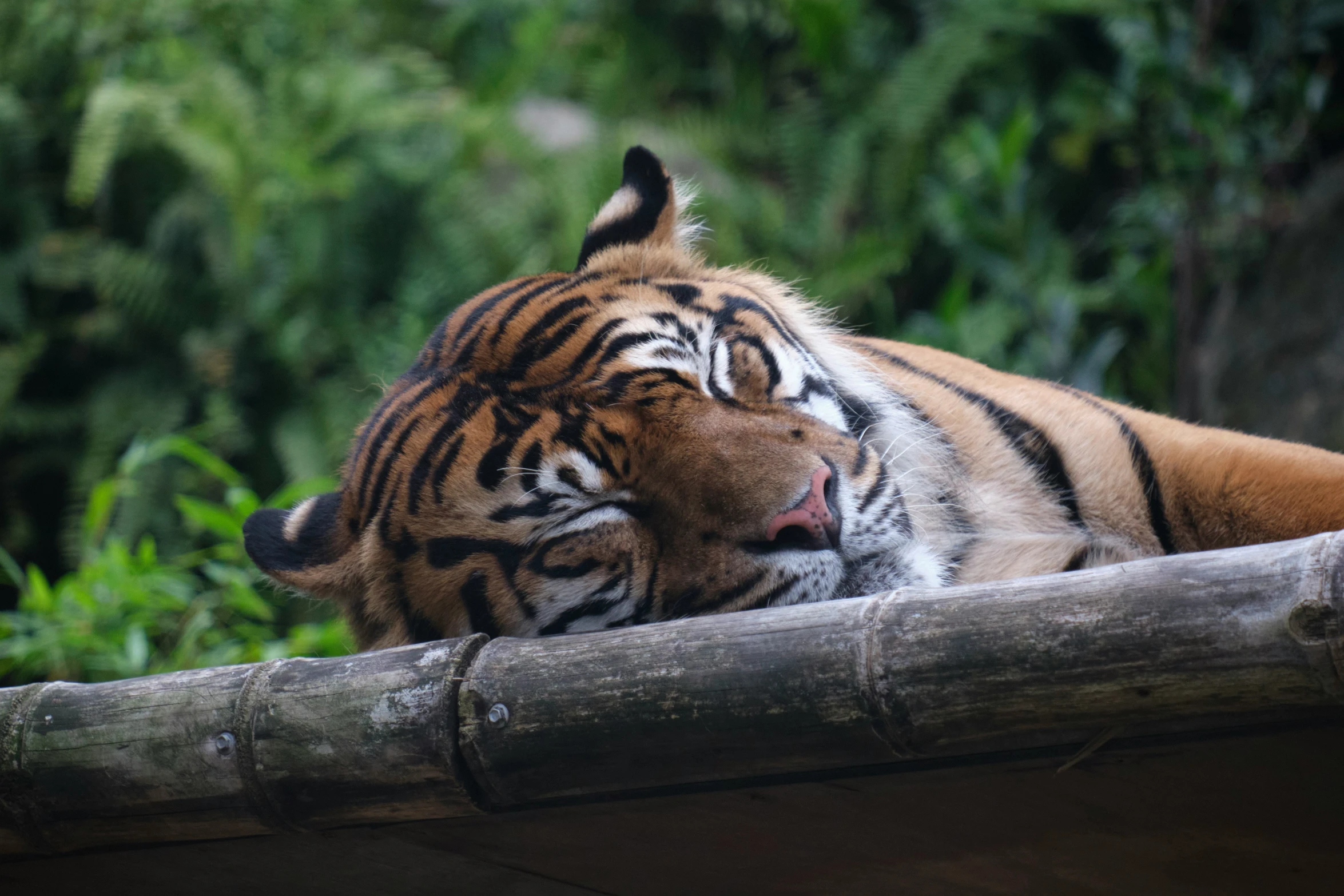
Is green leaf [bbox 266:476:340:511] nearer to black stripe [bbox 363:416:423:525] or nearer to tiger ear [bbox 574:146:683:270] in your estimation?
tiger ear [bbox 574:146:683:270]

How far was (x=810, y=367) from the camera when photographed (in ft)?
8.03

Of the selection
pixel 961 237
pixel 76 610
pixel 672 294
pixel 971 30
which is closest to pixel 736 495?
pixel 672 294

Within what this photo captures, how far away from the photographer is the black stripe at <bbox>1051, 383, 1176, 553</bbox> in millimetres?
2197

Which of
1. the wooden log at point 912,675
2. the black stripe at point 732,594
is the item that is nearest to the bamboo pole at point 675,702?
the wooden log at point 912,675

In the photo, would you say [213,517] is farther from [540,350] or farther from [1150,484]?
[1150,484]

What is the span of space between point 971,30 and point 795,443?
555 cm

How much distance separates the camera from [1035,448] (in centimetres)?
241

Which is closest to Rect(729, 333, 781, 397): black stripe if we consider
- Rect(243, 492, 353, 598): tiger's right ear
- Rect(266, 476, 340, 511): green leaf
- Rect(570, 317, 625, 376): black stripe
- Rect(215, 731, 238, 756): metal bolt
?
Rect(570, 317, 625, 376): black stripe

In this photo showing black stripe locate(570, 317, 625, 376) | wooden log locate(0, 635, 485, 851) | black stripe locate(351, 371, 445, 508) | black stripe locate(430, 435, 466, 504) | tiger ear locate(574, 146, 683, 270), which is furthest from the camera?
tiger ear locate(574, 146, 683, 270)

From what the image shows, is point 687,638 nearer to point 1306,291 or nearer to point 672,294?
point 672,294

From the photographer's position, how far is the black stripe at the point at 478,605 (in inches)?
78.1

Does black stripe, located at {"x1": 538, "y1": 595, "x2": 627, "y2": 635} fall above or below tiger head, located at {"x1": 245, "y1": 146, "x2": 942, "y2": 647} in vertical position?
below

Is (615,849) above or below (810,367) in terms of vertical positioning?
below

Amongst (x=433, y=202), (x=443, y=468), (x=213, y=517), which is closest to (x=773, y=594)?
(x=443, y=468)
